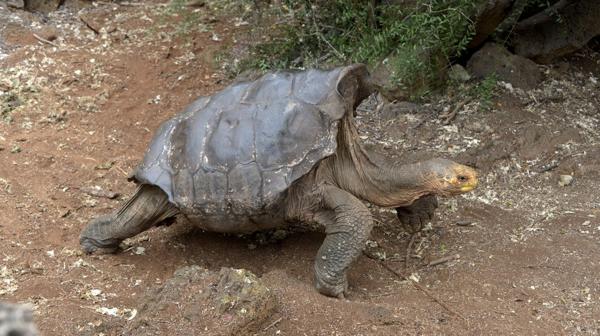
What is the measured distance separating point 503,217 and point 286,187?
6.26ft

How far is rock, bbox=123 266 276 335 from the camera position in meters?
3.11

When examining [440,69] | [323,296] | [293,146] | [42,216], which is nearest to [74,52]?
[42,216]

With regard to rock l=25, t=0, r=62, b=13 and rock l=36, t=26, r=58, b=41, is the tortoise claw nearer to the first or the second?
rock l=36, t=26, r=58, b=41

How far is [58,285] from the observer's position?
157 inches

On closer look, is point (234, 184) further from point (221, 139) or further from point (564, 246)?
point (564, 246)

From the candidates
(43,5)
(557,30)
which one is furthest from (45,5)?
(557,30)

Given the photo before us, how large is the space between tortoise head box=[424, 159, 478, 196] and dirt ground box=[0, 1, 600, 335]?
1.91 feet

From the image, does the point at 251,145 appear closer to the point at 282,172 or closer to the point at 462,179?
the point at 282,172

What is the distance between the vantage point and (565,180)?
5574mm

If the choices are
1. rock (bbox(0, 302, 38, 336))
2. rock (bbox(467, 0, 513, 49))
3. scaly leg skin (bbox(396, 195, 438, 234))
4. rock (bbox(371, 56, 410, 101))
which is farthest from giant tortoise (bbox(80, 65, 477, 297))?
rock (bbox(0, 302, 38, 336))

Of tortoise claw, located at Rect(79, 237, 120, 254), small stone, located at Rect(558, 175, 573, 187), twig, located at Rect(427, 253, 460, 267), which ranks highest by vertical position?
tortoise claw, located at Rect(79, 237, 120, 254)

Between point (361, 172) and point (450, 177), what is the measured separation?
0.61m

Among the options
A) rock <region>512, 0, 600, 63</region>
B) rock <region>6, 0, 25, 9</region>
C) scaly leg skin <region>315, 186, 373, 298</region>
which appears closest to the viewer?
scaly leg skin <region>315, 186, 373, 298</region>

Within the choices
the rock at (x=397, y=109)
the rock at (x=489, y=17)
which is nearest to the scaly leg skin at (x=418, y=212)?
the rock at (x=397, y=109)
